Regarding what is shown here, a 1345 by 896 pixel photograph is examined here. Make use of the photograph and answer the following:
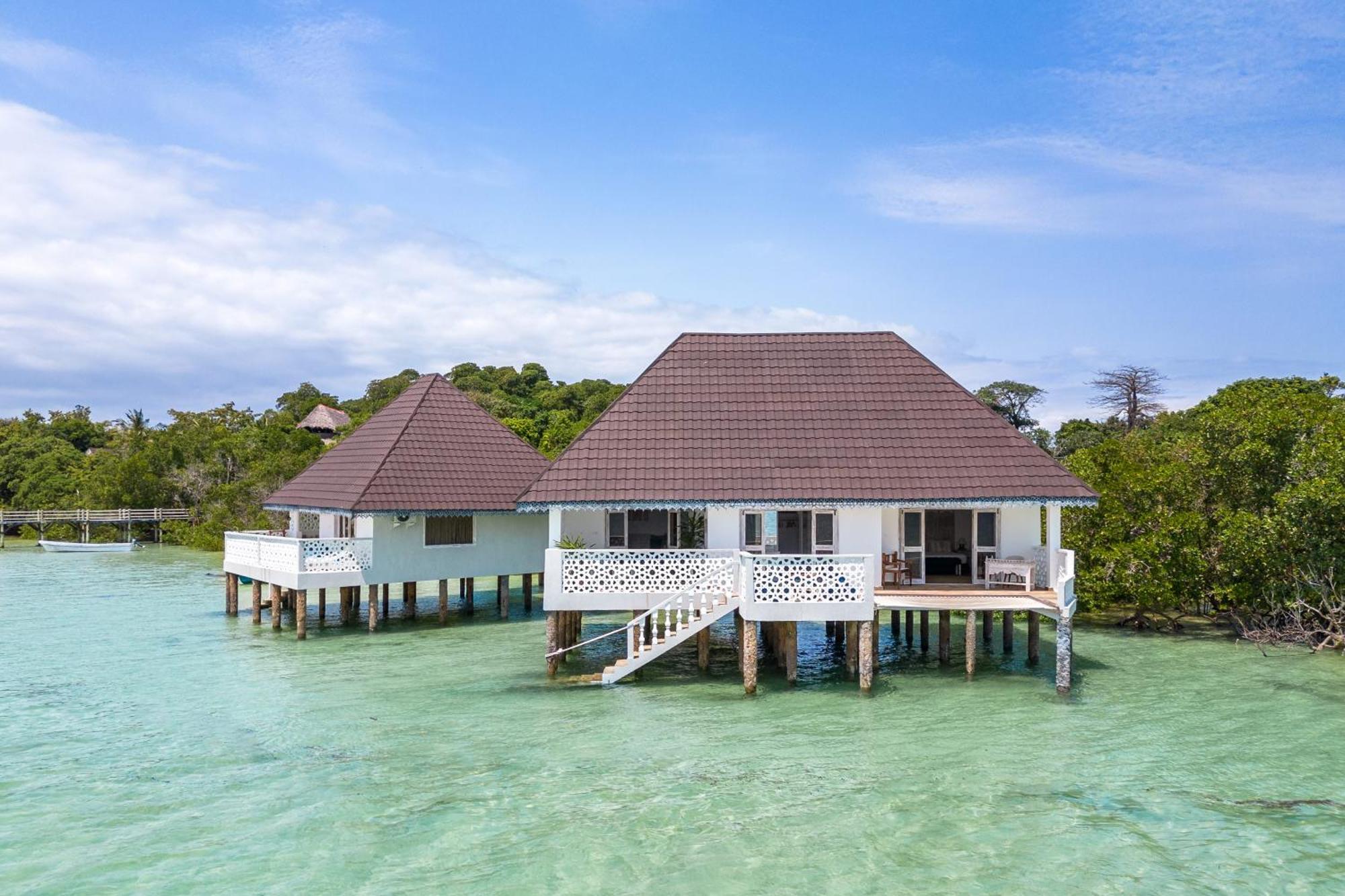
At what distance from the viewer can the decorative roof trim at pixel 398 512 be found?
21.1 m

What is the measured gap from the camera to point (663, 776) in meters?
12.0

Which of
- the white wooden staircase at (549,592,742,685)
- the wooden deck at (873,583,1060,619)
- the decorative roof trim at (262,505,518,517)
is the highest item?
the decorative roof trim at (262,505,518,517)

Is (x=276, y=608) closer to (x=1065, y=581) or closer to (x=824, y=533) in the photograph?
(x=824, y=533)

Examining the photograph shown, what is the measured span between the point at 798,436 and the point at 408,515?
931 cm

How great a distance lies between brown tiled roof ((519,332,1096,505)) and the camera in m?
17.0

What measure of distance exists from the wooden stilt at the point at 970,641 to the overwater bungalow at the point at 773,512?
0.15ft

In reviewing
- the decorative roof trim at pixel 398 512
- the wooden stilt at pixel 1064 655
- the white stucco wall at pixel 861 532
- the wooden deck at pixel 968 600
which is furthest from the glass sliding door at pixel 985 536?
the decorative roof trim at pixel 398 512

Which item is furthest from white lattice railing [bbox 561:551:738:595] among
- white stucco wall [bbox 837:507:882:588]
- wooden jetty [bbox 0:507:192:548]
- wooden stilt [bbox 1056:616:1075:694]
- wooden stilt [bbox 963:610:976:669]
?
wooden jetty [bbox 0:507:192:548]

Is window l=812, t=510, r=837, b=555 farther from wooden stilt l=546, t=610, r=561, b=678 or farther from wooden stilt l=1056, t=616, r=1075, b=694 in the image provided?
wooden stilt l=546, t=610, r=561, b=678

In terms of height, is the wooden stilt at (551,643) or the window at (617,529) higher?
the window at (617,529)

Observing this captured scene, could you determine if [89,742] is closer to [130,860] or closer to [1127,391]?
[130,860]

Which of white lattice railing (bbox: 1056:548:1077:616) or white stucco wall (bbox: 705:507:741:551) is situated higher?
white stucco wall (bbox: 705:507:741:551)

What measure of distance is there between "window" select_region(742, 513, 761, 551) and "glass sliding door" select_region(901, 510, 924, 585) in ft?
8.73

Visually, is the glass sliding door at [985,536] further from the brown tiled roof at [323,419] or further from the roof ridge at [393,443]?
the brown tiled roof at [323,419]
